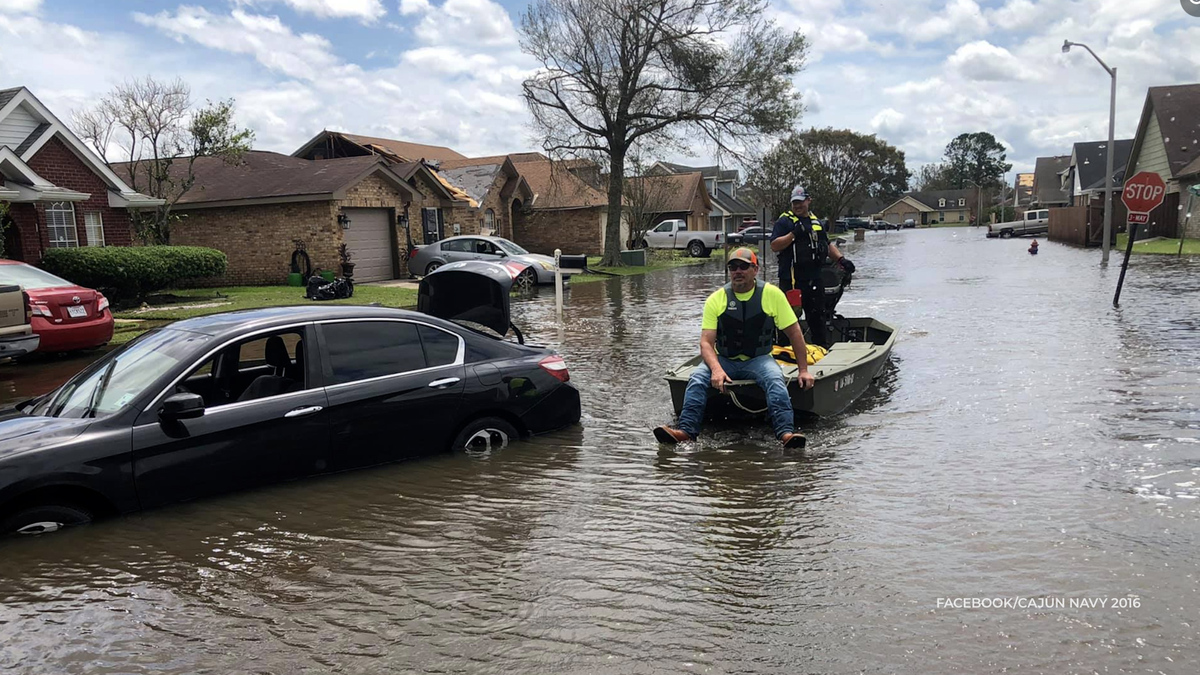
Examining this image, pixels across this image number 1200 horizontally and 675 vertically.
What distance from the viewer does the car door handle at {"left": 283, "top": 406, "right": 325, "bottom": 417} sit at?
5.53 m

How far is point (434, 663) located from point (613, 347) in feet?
29.7

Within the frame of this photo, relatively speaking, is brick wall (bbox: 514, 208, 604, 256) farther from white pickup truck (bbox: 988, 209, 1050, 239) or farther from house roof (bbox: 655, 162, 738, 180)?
white pickup truck (bbox: 988, 209, 1050, 239)

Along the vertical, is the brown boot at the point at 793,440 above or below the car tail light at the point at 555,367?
below

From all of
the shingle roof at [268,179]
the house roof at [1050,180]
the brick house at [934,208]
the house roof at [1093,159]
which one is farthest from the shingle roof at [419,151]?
the brick house at [934,208]

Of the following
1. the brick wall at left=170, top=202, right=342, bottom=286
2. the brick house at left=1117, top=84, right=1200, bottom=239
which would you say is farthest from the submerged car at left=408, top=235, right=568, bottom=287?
the brick house at left=1117, top=84, right=1200, bottom=239

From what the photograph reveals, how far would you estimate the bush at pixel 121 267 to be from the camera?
17.4 m

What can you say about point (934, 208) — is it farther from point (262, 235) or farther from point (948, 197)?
point (262, 235)

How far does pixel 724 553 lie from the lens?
4.62m

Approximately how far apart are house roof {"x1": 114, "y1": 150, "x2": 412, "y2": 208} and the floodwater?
18.8m

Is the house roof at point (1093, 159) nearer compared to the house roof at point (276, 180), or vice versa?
the house roof at point (276, 180)

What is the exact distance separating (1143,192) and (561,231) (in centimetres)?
2899

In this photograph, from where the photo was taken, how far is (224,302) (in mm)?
18359

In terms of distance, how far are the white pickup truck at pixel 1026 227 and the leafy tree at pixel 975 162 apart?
9783 cm

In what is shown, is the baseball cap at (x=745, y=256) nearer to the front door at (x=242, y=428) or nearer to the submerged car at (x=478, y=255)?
the front door at (x=242, y=428)
